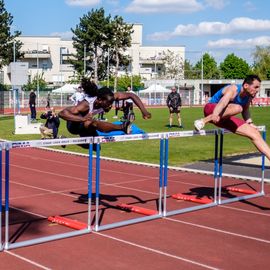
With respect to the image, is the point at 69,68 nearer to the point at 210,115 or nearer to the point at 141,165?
the point at 141,165

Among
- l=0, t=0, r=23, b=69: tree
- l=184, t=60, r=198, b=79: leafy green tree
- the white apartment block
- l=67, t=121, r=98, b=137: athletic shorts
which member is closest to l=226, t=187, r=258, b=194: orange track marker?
l=67, t=121, r=98, b=137: athletic shorts

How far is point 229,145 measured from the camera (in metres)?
16.6

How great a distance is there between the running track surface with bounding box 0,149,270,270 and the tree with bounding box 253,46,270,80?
269 ft

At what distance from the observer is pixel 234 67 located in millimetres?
105438

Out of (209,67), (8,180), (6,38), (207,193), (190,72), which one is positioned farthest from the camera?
(209,67)

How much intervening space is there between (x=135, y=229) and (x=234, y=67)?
333ft

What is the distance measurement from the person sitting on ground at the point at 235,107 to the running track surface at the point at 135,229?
1.19m

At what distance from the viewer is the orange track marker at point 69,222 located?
674 cm

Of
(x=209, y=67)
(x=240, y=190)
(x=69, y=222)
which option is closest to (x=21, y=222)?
(x=69, y=222)

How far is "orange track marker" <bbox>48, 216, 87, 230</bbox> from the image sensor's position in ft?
22.1

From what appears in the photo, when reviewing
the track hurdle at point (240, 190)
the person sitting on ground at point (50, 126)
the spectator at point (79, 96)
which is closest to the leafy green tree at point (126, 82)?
the person sitting on ground at point (50, 126)

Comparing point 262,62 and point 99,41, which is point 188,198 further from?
point 262,62

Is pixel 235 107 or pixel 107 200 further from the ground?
pixel 235 107

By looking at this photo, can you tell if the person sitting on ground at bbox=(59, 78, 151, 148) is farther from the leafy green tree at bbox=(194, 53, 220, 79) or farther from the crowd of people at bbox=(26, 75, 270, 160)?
the leafy green tree at bbox=(194, 53, 220, 79)
